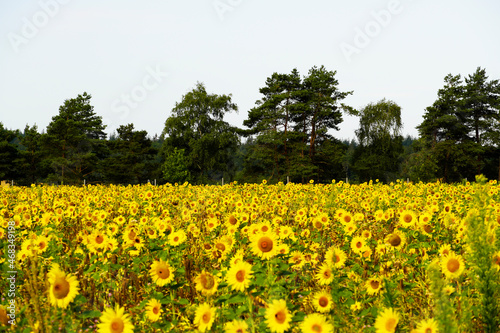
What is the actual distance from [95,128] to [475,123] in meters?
48.1

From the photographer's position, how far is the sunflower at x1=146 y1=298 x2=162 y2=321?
2.18m

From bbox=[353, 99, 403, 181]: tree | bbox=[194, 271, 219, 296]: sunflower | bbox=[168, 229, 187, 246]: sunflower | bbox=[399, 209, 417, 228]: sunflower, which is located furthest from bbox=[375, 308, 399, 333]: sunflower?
bbox=[353, 99, 403, 181]: tree

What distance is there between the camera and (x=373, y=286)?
2.59 m

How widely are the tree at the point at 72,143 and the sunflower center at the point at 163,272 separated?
138 ft

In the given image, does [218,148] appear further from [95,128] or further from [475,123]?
[475,123]

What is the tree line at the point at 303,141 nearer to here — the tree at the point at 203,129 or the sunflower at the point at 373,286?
the tree at the point at 203,129

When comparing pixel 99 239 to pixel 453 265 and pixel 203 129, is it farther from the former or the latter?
pixel 203 129

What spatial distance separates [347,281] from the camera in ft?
10.0

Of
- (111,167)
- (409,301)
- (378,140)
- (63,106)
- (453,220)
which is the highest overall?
(63,106)

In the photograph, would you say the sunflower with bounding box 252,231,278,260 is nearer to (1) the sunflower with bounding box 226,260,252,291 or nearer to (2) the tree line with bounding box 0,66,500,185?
(1) the sunflower with bounding box 226,260,252,291

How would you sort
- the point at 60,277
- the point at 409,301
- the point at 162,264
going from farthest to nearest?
the point at 409,301 → the point at 162,264 → the point at 60,277

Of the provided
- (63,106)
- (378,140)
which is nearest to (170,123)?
(63,106)

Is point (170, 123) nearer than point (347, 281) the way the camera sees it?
No

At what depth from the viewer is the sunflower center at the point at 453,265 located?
2441 mm
